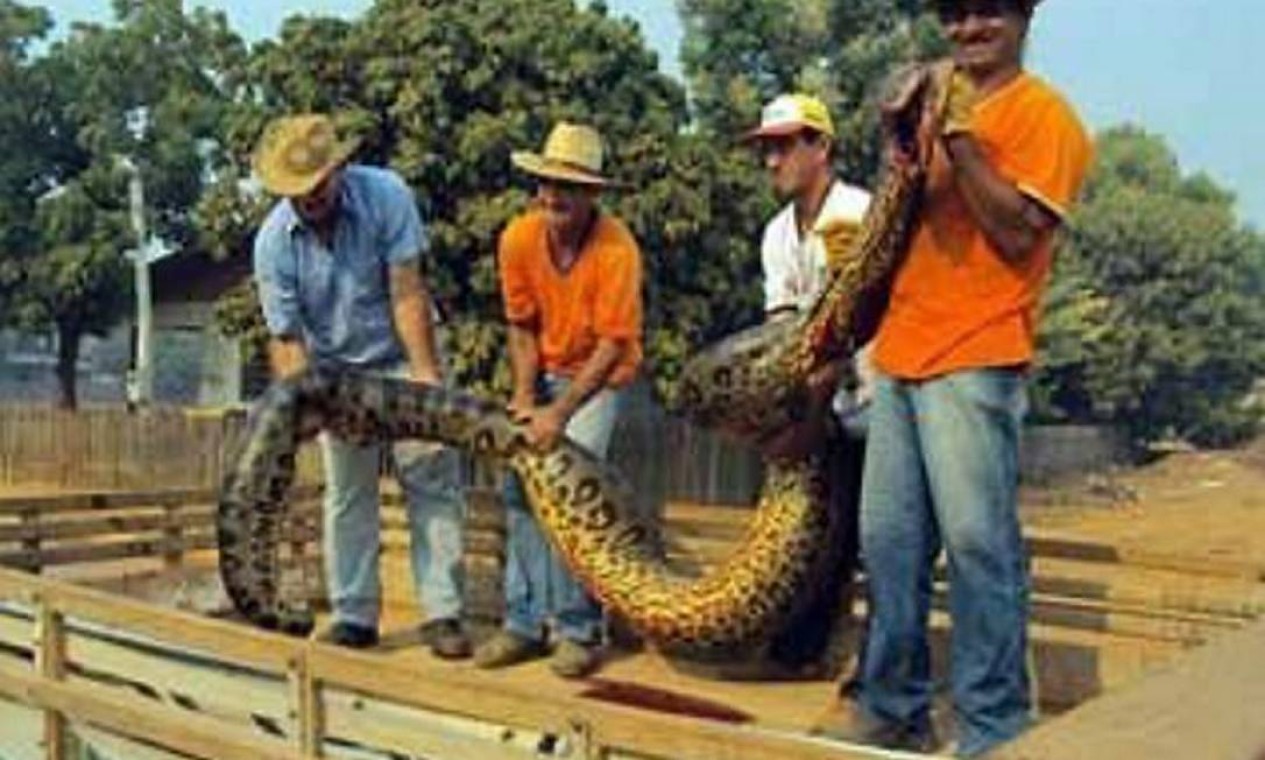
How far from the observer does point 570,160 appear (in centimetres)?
484

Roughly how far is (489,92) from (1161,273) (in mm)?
26425

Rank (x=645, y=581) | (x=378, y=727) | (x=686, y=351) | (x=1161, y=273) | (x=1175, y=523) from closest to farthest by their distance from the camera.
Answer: (x=378, y=727) < (x=645, y=581) < (x=686, y=351) < (x=1175, y=523) < (x=1161, y=273)

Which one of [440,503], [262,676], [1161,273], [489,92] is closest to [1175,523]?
[489,92]

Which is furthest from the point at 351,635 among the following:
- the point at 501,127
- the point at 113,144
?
the point at 113,144

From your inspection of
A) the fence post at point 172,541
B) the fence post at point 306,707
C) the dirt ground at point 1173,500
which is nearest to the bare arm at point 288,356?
the fence post at point 172,541

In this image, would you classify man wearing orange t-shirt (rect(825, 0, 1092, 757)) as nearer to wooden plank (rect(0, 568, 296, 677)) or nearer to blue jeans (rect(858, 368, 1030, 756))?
blue jeans (rect(858, 368, 1030, 756))

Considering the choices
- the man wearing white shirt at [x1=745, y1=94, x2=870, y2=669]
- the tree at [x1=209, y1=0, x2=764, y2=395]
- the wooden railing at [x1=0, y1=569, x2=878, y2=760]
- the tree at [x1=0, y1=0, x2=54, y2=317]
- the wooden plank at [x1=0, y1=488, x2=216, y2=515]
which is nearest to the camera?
the wooden railing at [x1=0, y1=569, x2=878, y2=760]

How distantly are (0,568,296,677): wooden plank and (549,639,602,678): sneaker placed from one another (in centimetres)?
129

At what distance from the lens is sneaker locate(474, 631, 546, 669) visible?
479cm

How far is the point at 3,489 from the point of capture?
27.0 m

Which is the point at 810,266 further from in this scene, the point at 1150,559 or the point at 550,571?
the point at 1150,559

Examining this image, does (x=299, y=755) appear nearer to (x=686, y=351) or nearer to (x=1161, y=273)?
(x=686, y=351)

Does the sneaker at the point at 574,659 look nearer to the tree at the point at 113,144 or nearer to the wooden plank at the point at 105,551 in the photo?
the wooden plank at the point at 105,551

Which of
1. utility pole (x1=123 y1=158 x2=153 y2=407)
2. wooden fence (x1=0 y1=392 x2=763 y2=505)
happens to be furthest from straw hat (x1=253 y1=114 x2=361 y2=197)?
utility pole (x1=123 y1=158 x2=153 y2=407)
